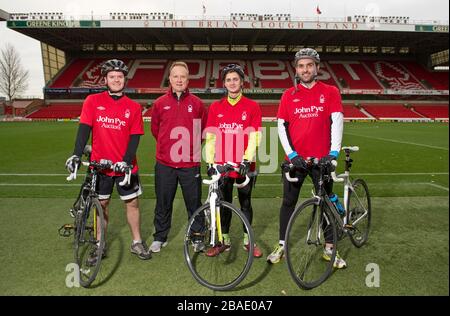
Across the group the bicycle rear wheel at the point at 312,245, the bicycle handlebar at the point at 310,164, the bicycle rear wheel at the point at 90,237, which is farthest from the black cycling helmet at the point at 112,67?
the bicycle rear wheel at the point at 312,245

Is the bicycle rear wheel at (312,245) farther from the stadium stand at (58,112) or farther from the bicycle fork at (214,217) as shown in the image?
the stadium stand at (58,112)

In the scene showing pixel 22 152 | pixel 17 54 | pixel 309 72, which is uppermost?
pixel 17 54

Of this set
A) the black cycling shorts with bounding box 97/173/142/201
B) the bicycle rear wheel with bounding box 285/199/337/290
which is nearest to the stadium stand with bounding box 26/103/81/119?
the black cycling shorts with bounding box 97/173/142/201

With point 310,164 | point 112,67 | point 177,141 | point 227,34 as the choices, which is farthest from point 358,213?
point 227,34

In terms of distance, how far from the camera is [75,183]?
784 cm

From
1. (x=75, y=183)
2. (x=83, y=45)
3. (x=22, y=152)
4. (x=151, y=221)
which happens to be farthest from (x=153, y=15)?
(x=151, y=221)

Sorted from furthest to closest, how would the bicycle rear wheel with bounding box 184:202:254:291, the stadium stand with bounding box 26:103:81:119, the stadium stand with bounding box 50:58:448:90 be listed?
the stadium stand with bounding box 50:58:448:90 → the stadium stand with bounding box 26:103:81:119 → the bicycle rear wheel with bounding box 184:202:254:291

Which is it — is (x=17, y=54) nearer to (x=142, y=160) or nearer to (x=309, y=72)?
(x=142, y=160)

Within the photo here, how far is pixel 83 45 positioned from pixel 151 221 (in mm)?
48647

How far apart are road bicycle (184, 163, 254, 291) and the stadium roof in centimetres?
3652

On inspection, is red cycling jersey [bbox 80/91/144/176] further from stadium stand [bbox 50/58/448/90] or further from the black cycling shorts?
stadium stand [bbox 50/58/448/90]

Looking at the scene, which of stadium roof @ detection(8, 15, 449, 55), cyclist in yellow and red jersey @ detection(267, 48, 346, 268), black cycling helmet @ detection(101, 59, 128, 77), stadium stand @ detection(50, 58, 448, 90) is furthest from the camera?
stadium stand @ detection(50, 58, 448, 90)

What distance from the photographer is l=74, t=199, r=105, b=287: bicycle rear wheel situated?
11.1ft

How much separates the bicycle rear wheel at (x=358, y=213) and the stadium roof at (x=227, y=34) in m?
35.3
